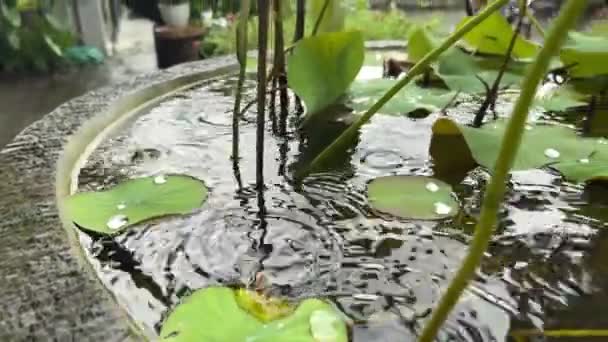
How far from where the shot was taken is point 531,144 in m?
0.63

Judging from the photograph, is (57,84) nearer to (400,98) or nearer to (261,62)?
(400,98)

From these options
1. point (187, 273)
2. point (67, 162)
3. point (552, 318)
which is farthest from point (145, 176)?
point (552, 318)

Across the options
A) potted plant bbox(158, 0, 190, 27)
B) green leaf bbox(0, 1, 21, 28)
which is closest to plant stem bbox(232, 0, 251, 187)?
potted plant bbox(158, 0, 190, 27)

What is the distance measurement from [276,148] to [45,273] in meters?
0.32

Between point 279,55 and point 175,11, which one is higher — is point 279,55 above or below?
above

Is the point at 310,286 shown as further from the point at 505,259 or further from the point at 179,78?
the point at 179,78

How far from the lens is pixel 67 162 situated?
0.66 meters

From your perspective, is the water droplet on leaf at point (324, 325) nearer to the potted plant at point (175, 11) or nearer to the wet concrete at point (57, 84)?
the wet concrete at point (57, 84)

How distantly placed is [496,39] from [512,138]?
56cm

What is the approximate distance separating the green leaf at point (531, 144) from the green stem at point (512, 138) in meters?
0.29

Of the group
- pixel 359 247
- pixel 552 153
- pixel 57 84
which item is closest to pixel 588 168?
pixel 552 153

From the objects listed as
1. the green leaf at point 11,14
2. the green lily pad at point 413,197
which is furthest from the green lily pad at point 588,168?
the green leaf at point 11,14

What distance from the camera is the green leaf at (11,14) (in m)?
2.97

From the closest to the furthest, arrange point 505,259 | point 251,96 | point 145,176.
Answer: point 505,259
point 145,176
point 251,96
